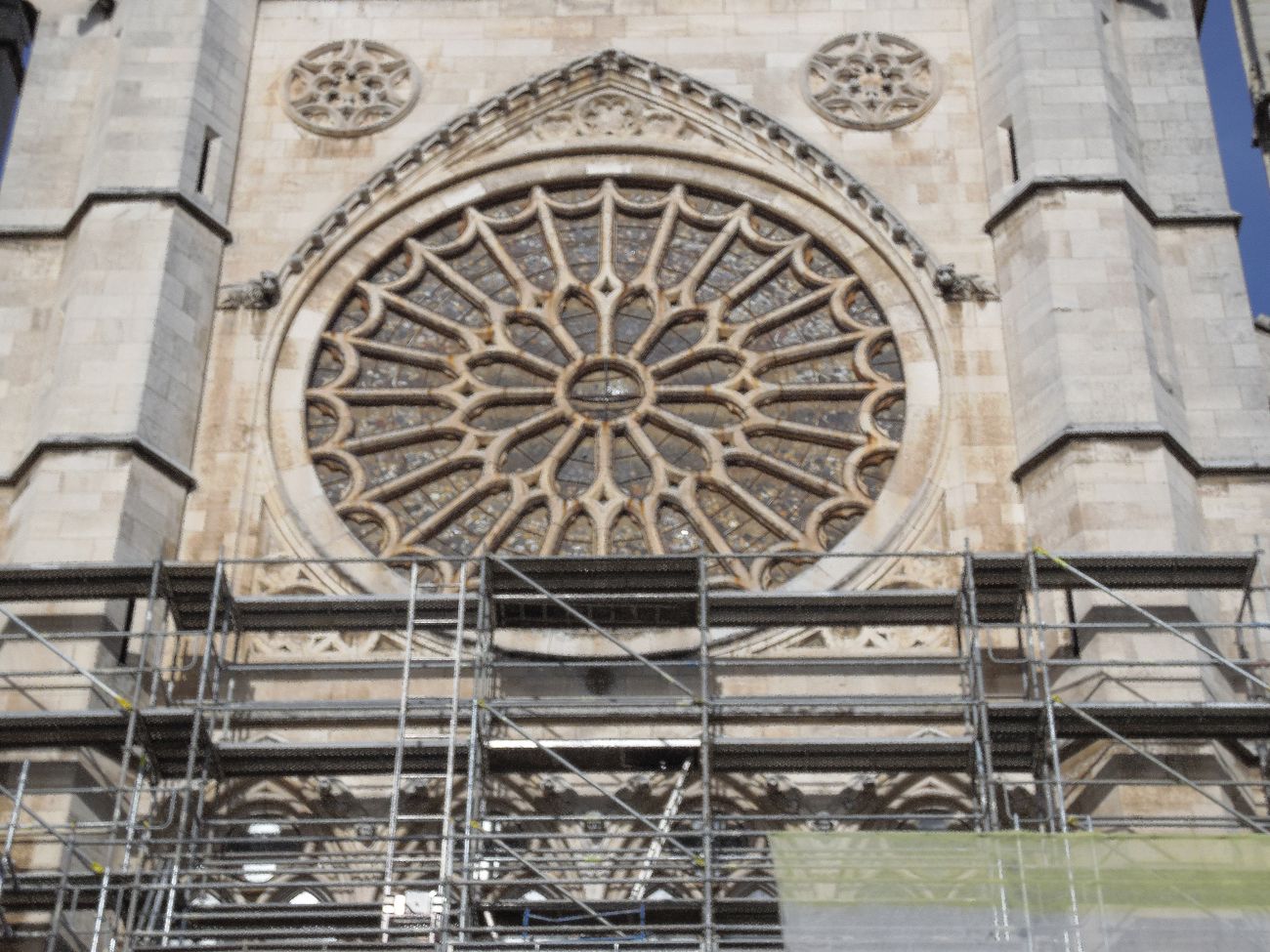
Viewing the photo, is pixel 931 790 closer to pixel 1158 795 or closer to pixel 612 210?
pixel 1158 795

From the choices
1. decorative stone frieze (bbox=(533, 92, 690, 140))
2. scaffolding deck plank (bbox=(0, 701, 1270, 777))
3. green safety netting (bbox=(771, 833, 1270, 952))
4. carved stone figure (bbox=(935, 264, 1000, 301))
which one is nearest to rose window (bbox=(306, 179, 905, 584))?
decorative stone frieze (bbox=(533, 92, 690, 140))

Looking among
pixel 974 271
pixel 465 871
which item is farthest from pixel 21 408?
pixel 974 271

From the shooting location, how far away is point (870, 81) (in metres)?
21.9

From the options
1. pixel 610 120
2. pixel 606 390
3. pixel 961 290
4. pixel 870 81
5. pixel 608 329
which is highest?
pixel 870 81

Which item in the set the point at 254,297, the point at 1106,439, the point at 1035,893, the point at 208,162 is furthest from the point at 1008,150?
the point at 1035,893

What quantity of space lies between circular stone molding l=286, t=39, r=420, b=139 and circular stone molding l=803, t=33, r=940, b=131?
347cm

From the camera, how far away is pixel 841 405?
20.4 m

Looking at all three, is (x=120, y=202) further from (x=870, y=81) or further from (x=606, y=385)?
(x=870, y=81)

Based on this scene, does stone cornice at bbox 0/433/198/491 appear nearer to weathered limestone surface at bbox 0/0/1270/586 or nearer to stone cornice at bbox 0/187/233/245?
weathered limestone surface at bbox 0/0/1270/586

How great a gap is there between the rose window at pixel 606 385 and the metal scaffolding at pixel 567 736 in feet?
3.23

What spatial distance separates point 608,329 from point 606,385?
485 mm

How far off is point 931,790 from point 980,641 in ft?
4.22

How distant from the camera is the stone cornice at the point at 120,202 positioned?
68.0ft

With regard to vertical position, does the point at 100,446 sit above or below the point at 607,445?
below
